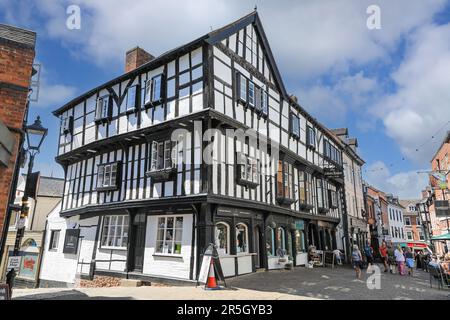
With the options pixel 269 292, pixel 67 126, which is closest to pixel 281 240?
pixel 269 292

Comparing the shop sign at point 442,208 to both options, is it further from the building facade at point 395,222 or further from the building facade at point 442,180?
the building facade at point 395,222

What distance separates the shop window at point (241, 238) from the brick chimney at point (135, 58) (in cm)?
957

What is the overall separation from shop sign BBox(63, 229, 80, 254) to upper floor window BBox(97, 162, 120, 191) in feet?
9.73

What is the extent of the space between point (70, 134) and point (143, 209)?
7918 millimetres

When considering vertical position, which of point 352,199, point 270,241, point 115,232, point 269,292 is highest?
point 352,199

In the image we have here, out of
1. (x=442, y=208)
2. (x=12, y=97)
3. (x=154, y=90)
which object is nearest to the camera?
(x=12, y=97)

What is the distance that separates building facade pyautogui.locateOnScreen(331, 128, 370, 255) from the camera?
920 inches

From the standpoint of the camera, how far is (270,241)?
14.4 metres

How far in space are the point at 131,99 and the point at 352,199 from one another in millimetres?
21072

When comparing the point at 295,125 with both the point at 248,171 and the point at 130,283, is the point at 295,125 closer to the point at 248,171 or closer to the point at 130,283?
the point at 248,171

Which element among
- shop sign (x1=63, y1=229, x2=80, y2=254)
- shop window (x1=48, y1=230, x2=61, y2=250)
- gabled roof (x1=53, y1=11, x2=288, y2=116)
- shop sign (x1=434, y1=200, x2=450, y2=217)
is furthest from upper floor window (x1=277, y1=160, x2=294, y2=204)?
shop sign (x1=434, y1=200, x2=450, y2=217)
